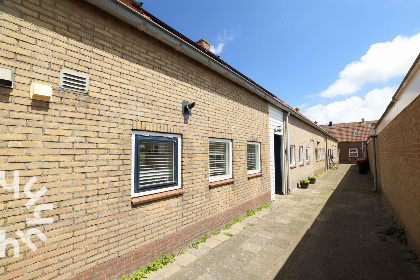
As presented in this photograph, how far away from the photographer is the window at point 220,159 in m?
5.11

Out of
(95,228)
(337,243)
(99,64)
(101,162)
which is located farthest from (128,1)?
(337,243)

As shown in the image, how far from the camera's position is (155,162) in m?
3.71

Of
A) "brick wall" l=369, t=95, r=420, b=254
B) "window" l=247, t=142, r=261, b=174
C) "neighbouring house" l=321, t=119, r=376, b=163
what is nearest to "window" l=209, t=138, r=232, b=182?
"window" l=247, t=142, r=261, b=174

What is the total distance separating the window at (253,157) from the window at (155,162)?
11.3ft

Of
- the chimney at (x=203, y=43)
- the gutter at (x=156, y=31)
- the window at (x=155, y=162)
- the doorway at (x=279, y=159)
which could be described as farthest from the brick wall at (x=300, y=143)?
the window at (x=155, y=162)

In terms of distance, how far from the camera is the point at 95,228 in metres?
2.75

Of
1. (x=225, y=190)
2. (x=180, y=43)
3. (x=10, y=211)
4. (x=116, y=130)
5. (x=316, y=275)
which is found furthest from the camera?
(x=225, y=190)

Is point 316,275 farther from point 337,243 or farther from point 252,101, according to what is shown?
point 252,101

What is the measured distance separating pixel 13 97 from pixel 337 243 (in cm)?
620

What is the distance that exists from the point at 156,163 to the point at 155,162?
0.03 meters

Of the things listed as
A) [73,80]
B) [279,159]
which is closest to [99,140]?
[73,80]

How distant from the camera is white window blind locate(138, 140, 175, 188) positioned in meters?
3.49

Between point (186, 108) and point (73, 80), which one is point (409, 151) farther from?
point (73, 80)

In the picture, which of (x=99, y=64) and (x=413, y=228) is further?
(x=413, y=228)
